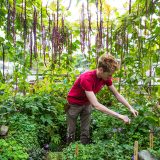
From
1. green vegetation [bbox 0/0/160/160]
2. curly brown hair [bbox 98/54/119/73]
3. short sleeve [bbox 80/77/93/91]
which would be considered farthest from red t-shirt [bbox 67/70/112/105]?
green vegetation [bbox 0/0/160/160]

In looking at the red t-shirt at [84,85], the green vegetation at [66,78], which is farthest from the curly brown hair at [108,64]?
the green vegetation at [66,78]

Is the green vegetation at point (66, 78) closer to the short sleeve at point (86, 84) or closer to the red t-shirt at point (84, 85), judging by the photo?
the red t-shirt at point (84, 85)

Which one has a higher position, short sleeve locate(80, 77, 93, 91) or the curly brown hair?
the curly brown hair

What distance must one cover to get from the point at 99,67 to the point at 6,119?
5.38 feet

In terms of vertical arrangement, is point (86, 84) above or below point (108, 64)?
below

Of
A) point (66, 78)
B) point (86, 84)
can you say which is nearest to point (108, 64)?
point (86, 84)

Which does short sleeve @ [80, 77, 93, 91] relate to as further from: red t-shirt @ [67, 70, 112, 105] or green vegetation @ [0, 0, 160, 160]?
green vegetation @ [0, 0, 160, 160]

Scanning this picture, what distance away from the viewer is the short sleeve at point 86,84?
3316 millimetres

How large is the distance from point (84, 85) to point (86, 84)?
0.11 ft

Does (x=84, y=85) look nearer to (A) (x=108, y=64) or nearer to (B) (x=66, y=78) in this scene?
(A) (x=108, y=64)

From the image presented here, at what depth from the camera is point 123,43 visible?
159 inches

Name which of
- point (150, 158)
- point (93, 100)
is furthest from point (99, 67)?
point (150, 158)

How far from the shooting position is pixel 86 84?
333cm

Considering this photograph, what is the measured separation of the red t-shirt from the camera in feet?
11.0
